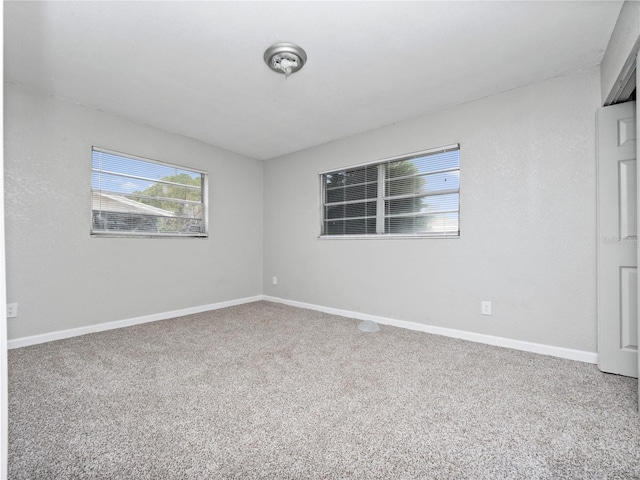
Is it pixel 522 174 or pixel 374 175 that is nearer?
pixel 522 174

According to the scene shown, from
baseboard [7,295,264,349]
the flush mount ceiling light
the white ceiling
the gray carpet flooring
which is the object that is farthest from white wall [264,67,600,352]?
baseboard [7,295,264,349]

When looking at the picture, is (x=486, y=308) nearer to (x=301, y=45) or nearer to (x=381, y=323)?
(x=381, y=323)

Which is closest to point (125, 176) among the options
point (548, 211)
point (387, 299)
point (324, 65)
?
point (324, 65)

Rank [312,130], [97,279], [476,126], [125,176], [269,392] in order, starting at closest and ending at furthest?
[269,392] < [476,126] < [97,279] < [125,176] < [312,130]

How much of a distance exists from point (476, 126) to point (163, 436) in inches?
131

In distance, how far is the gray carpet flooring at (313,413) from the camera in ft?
4.34

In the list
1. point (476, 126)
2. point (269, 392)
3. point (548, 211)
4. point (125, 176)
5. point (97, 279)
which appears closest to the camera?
point (269, 392)

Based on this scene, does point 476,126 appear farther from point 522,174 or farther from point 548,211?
point 548,211

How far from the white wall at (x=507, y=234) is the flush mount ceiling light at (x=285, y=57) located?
1517 millimetres

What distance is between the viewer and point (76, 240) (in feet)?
9.89

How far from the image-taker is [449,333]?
119 inches

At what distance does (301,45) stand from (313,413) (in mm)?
2374

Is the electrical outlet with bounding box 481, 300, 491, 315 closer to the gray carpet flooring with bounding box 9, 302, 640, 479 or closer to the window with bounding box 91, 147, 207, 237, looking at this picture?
the gray carpet flooring with bounding box 9, 302, 640, 479

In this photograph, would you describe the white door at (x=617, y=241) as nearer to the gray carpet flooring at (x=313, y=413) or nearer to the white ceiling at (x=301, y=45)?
the gray carpet flooring at (x=313, y=413)
